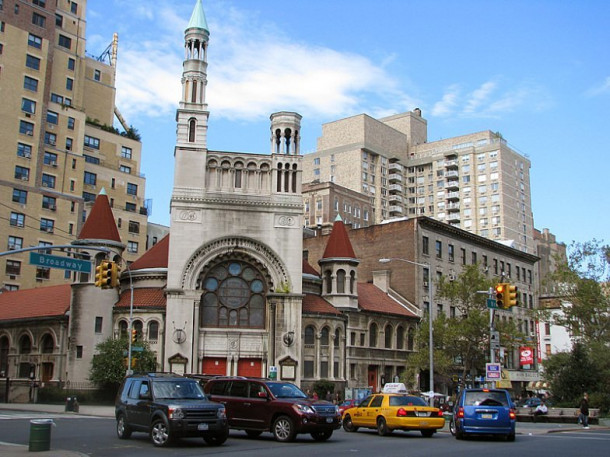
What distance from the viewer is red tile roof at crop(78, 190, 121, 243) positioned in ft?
177

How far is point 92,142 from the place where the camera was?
91500mm

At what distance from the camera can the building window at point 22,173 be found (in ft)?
259

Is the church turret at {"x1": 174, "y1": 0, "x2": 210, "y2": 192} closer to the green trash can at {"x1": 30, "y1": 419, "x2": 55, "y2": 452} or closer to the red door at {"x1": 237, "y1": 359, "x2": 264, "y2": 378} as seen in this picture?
the red door at {"x1": 237, "y1": 359, "x2": 264, "y2": 378}

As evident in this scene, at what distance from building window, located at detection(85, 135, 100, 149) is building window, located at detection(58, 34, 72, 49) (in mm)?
11306

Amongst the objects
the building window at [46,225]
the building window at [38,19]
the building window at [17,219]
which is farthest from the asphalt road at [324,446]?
the building window at [38,19]

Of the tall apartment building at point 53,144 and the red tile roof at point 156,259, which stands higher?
the tall apartment building at point 53,144

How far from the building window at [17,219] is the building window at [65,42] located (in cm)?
2399

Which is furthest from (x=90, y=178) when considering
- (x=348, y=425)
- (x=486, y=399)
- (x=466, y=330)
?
(x=486, y=399)

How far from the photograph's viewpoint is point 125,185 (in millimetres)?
93875

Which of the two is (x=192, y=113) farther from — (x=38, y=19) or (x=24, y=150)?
(x=38, y=19)

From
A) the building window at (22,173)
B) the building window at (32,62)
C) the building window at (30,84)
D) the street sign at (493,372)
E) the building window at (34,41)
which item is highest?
the building window at (34,41)

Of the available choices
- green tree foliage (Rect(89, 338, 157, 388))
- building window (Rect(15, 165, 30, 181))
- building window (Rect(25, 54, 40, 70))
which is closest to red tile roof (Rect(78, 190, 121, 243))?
green tree foliage (Rect(89, 338, 157, 388))

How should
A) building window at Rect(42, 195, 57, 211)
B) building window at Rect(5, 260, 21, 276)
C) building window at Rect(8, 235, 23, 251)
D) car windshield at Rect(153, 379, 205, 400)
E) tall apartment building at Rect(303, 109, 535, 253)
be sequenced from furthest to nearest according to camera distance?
tall apartment building at Rect(303, 109, 535, 253) < building window at Rect(42, 195, 57, 211) < building window at Rect(8, 235, 23, 251) < building window at Rect(5, 260, 21, 276) < car windshield at Rect(153, 379, 205, 400)

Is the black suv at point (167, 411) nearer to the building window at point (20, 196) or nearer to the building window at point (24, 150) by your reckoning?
the building window at point (20, 196)
